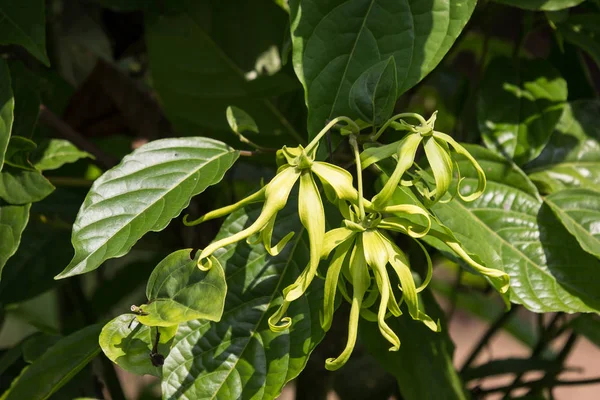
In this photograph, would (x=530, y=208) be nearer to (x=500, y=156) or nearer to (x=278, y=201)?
(x=500, y=156)

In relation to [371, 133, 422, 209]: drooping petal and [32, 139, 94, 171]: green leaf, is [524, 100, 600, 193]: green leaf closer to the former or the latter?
[371, 133, 422, 209]: drooping petal

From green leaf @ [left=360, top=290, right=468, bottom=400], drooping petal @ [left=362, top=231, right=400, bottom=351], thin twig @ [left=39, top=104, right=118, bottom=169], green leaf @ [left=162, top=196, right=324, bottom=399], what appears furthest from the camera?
thin twig @ [left=39, top=104, right=118, bottom=169]

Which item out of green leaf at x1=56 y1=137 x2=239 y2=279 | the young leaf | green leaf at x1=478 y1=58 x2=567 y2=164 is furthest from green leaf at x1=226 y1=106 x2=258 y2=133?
green leaf at x1=478 y1=58 x2=567 y2=164

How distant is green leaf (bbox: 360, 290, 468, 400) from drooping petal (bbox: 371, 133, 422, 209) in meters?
0.26

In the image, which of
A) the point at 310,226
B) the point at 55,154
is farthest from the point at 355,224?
the point at 55,154

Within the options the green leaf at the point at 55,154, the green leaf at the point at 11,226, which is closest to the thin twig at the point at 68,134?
the green leaf at the point at 55,154

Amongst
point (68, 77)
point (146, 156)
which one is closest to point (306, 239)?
point (146, 156)

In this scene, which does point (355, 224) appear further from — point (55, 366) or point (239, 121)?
point (55, 366)

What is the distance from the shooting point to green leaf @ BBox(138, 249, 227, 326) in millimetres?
479

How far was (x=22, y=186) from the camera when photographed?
0.64m

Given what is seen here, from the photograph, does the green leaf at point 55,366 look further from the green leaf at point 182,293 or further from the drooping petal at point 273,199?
the drooping petal at point 273,199

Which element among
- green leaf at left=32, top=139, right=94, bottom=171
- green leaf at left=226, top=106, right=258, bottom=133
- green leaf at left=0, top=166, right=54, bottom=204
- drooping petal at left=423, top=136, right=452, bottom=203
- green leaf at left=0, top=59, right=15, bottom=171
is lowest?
green leaf at left=32, top=139, right=94, bottom=171

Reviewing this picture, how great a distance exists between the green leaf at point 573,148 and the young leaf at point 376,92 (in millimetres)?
305

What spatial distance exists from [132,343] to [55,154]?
0.89 ft
